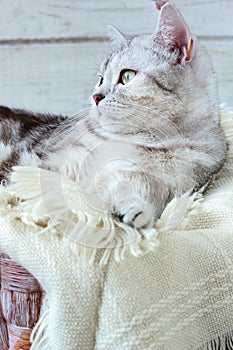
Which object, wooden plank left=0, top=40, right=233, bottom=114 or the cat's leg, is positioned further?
wooden plank left=0, top=40, right=233, bottom=114

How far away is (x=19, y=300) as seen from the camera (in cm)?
74

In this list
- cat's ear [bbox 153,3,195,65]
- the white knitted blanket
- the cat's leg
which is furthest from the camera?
cat's ear [bbox 153,3,195,65]

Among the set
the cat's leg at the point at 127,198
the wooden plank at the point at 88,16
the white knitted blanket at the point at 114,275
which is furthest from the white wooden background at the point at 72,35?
the white knitted blanket at the point at 114,275

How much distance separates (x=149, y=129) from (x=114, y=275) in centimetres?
33

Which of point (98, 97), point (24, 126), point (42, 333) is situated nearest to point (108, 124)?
point (98, 97)

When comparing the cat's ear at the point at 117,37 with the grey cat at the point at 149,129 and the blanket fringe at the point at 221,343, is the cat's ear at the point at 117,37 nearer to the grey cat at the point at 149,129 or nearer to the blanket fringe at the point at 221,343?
the grey cat at the point at 149,129

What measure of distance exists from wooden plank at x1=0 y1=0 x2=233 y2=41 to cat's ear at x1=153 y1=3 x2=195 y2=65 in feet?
2.39

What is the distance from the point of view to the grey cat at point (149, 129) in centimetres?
88

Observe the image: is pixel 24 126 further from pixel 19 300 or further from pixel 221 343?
pixel 221 343

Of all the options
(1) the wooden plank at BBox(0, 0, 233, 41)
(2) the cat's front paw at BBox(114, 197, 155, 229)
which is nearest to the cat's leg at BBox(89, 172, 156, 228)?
(2) the cat's front paw at BBox(114, 197, 155, 229)

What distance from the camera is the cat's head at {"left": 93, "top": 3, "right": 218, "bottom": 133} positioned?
922 mm

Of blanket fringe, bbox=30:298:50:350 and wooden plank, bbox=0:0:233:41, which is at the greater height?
wooden plank, bbox=0:0:233:41

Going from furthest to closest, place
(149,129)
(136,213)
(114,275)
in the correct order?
(149,129), (136,213), (114,275)

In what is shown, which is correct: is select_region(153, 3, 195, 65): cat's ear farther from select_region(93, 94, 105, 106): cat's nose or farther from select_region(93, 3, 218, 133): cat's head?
select_region(93, 94, 105, 106): cat's nose
